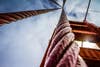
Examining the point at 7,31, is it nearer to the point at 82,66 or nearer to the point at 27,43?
the point at 27,43

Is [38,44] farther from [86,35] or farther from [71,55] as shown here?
[86,35]

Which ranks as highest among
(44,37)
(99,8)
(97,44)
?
(99,8)

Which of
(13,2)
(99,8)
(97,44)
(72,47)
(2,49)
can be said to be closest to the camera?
(2,49)

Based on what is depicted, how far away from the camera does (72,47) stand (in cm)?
51

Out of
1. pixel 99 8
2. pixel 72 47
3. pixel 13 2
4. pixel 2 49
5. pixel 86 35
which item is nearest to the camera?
pixel 2 49

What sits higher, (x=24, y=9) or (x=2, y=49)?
(x=24, y=9)

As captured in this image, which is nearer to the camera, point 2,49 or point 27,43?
point 2,49

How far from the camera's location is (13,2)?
41cm

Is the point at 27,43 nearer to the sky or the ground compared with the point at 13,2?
nearer to the ground

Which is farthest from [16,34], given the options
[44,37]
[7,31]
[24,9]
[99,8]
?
[99,8]

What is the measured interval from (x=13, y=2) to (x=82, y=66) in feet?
0.89

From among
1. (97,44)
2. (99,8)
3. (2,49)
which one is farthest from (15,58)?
(99,8)

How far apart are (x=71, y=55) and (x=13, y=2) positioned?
220 mm

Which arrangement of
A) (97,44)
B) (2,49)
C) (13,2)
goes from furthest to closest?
1. (97,44)
2. (13,2)
3. (2,49)
